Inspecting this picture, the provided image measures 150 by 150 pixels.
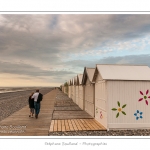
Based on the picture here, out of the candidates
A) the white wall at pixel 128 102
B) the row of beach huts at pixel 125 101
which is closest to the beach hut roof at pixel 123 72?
the row of beach huts at pixel 125 101

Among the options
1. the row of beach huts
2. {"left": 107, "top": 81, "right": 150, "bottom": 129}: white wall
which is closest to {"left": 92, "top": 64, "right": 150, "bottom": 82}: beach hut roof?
the row of beach huts

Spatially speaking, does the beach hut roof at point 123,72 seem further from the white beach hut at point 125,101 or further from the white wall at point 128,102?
the white wall at point 128,102

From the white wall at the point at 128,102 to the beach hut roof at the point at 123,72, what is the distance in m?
0.26

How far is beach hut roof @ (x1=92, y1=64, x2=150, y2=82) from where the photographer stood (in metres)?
9.50

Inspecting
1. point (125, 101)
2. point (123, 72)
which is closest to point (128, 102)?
point (125, 101)

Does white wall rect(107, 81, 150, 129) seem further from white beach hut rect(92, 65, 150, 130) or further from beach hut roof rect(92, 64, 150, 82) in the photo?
beach hut roof rect(92, 64, 150, 82)

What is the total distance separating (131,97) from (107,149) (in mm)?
3629

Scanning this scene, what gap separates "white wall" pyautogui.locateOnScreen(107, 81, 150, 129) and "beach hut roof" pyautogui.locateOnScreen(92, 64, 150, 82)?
10.4 inches

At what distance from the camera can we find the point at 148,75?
10.0m

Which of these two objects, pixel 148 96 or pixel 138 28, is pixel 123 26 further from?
pixel 148 96

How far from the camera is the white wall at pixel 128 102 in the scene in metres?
9.27

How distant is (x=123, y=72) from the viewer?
10000 millimetres

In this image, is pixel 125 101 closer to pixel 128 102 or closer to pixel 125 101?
pixel 125 101

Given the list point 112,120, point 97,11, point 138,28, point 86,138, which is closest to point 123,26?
point 138,28
